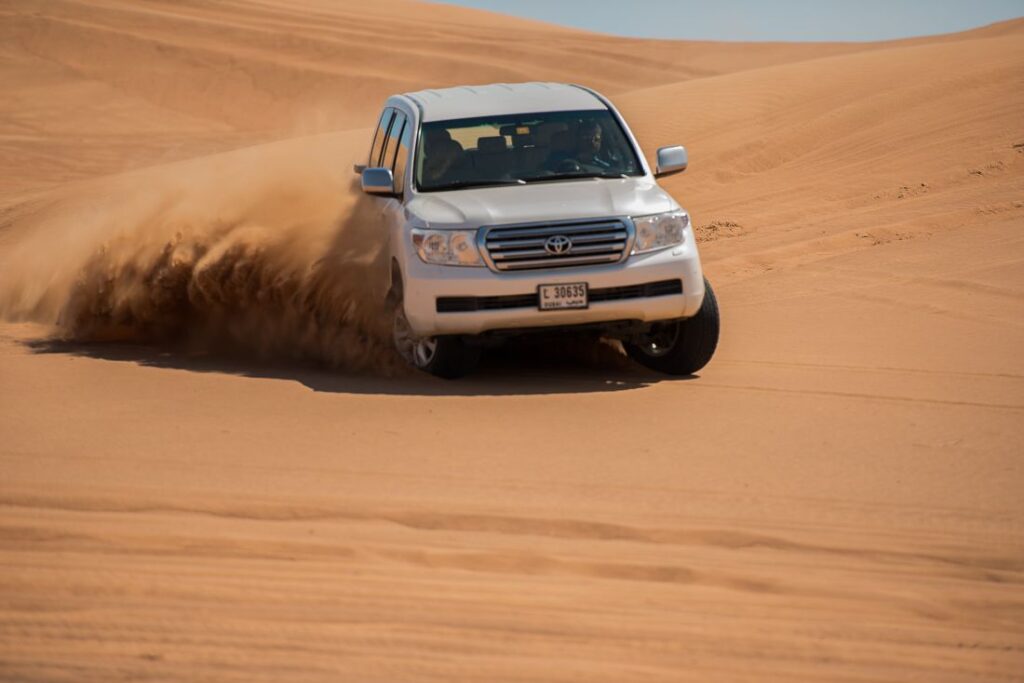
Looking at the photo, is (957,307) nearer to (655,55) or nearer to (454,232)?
(454,232)

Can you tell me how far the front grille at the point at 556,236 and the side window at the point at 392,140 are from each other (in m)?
1.83

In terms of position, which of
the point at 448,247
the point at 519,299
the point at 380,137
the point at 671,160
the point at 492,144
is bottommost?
the point at 519,299

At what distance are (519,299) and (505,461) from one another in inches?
67.0

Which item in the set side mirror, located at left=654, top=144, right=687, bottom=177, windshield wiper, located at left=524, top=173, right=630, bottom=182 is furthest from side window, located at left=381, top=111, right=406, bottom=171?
side mirror, located at left=654, top=144, right=687, bottom=177

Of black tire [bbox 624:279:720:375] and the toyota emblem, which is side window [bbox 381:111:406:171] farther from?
black tire [bbox 624:279:720:375]

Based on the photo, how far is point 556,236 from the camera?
820cm

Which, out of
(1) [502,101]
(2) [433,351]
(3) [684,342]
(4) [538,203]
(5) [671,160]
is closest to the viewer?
(4) [538,203]

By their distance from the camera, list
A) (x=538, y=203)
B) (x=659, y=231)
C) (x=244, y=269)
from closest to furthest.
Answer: (x=659, y=231), (x=538, y=203), (x=244, y=269)

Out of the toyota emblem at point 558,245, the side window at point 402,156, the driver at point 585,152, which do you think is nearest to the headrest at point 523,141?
the driver at point 585,152

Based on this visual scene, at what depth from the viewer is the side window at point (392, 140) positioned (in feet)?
32.2

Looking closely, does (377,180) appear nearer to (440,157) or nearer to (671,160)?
(440,157)

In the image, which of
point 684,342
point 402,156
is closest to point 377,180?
point 402,156

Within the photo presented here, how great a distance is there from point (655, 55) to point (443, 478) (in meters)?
50.7

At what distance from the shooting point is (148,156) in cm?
2934
